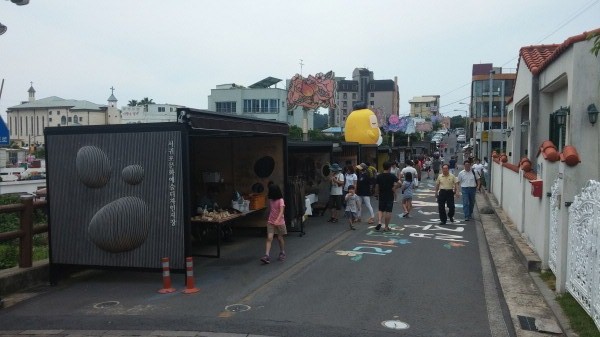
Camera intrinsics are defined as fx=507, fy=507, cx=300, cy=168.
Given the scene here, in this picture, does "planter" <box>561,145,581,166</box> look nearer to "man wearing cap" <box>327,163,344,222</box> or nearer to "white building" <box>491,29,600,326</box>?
"white building" <box>491,29,600,326</box>

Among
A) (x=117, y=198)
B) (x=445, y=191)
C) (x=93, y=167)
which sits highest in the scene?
(x=93, y=167)

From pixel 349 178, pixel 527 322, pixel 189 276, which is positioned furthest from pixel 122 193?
pixel 349 178

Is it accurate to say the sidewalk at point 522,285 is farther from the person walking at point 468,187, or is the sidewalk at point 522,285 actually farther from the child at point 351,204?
the child at point 351,204

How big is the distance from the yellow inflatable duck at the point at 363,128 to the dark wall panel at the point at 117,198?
1742 centimetres

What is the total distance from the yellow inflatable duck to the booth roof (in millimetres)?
13090

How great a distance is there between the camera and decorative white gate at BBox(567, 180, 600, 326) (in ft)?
18.2

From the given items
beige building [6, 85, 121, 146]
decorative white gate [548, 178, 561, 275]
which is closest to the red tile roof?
decorative white gate [548, 178, 561, 275]

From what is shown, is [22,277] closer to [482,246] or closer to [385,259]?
[385,259]

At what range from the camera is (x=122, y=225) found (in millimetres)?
7969

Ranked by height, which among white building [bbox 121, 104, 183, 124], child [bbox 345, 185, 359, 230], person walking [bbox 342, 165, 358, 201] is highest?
white building [bbox 121, 104, 183, 124]

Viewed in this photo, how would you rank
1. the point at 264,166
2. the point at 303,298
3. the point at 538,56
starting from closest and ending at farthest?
the point at 303,298, the point at 264,166, the point at 538,56

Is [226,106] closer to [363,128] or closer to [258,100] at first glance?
[258,100]

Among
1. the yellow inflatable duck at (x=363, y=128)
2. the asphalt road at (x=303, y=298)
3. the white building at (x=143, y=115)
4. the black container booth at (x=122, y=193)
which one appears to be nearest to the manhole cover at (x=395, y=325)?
the asphalt road at (x=303, y=298)

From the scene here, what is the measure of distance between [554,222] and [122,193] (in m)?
6.79
